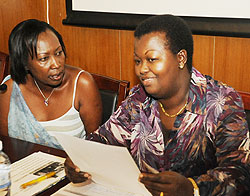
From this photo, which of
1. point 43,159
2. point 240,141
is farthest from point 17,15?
point 240,141

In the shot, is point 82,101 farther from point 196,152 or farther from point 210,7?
point 210,7

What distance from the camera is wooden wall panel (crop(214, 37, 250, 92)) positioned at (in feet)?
8.04

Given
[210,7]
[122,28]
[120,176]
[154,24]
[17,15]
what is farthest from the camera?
[17,15]

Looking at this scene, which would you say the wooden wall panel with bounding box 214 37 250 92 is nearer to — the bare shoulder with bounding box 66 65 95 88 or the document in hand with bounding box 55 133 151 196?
the bare shoulder with bounding box 66 65 95 88

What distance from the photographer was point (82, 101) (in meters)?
2.08

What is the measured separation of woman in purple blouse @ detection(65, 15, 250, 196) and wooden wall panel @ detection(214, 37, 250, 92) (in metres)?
1.04

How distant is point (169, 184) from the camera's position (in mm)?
1186

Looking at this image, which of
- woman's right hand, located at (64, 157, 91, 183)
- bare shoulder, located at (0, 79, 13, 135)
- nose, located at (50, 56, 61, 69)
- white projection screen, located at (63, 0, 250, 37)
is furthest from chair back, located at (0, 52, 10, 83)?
woman's right hand, located at (64, 157, 91, 183)

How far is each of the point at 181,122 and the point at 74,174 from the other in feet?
1.47

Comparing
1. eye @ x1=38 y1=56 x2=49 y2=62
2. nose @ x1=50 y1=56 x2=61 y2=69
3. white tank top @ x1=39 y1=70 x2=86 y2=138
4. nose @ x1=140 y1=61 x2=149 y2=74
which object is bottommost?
white tank top @ x1=39 y1=70 x2=86 y2=138

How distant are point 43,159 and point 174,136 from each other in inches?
21.4

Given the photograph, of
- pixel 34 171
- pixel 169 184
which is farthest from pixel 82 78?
pixel 169 184

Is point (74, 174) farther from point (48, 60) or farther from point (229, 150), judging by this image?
point (48, 60)

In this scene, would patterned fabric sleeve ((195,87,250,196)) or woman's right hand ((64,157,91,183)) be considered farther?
woman's right hand ((64,157,91,183))
